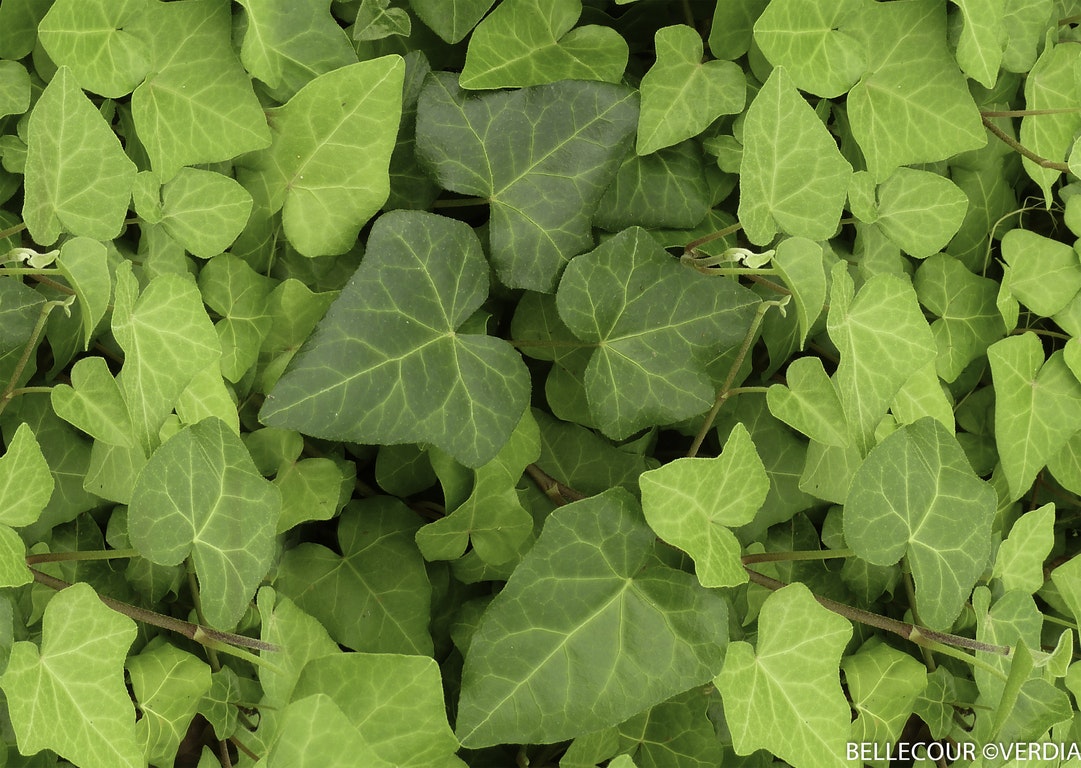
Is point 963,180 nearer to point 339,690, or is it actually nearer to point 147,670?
point 339,690

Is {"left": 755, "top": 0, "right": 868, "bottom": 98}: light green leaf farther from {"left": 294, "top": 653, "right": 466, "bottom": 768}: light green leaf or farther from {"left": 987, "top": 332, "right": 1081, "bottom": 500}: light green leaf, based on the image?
{"left": 294, "top": 653, "right": 466, "bottom": 768}: light green leaf

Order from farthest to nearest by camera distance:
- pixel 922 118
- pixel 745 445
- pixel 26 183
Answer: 1. pixel 922 118
2. pixel 745 445
3. pixel 26 183

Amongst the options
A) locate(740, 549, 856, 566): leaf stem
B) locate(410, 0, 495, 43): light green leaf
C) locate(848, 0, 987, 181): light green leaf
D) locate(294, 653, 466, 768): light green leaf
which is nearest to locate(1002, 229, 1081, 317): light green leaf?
locate(848, 0, 987, 181): light green leaf

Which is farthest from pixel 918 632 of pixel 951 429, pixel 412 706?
pixel 412 706

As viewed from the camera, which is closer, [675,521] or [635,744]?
[675,521]

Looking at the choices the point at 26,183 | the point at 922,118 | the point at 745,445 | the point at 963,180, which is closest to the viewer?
the point at 26,183

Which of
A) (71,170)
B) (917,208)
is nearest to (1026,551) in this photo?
(917,208)

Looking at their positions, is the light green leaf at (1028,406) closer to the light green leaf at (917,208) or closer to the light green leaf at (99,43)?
the light green leaf at (917,208)
